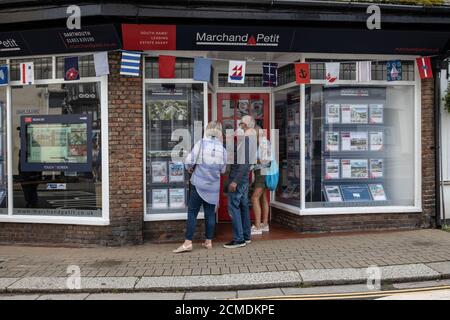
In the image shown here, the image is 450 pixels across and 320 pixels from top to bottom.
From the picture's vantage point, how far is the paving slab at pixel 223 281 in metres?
5.62

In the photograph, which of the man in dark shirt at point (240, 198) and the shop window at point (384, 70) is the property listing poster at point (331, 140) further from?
the man in dark shirt at point (240, 198)

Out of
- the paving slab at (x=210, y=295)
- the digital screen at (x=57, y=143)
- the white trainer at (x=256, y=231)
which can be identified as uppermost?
the digital screen at (x=57, y=143)

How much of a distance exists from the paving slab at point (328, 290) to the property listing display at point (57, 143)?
13.8 ft

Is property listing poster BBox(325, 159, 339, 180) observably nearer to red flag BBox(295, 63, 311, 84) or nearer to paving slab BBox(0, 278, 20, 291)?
red flag BBox(295, 63, 311, 84)

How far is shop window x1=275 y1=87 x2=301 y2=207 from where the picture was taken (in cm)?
871

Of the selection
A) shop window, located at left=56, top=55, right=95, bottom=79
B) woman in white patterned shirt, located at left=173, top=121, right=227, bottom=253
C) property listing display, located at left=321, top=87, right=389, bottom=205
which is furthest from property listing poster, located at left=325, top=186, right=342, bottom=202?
shop window, located at left=56, top=55, right=95, bottom=79

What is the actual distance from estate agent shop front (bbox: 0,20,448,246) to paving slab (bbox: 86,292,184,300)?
2.24 m

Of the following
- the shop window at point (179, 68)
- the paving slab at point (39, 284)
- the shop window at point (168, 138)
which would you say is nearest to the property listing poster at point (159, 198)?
the shop window at point (168, 138)

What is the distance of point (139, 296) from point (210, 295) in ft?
2.72

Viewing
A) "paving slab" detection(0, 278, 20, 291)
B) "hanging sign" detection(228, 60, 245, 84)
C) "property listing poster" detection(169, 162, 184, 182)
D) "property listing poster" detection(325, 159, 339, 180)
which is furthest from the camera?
Result: "property listing poster" detection(325, 159, 339, 180)

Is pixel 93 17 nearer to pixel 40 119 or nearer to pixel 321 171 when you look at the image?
pixel 40 119

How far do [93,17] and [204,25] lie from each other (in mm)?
1727

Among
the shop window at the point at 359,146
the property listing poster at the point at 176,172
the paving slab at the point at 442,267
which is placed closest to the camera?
the paving slab at the point at 442,267
